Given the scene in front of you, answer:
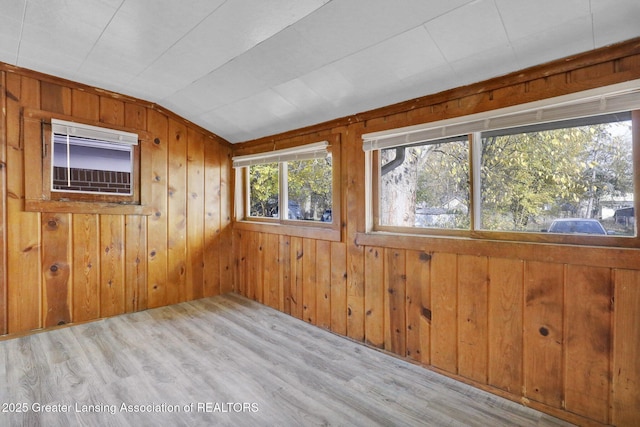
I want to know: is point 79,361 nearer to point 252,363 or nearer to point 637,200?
point 252,363

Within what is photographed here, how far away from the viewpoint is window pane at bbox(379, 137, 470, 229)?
6.84ft

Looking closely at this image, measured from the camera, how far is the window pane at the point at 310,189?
9.45 ft

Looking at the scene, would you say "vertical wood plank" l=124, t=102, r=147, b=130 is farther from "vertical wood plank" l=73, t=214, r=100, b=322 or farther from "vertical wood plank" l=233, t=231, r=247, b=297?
"vertical wood plank" l=233, t=231, r=247, b=297

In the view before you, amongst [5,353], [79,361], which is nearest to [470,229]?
[79,361]

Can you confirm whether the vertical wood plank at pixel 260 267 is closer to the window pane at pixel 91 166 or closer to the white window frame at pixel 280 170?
the white window frame at pixel 280 170

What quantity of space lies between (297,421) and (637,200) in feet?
6.48

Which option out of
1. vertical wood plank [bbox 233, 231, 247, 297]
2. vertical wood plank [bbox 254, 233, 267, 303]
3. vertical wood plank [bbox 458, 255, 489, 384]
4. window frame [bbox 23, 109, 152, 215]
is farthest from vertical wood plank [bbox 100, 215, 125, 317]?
vertical wood plank [bbox 458, 255, 489, 384]

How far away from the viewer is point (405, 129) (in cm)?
221

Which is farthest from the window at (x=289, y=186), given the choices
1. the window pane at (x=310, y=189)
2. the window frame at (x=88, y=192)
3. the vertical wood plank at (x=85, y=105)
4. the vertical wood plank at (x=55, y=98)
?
the vertical wood plank at (x=55, y=98)

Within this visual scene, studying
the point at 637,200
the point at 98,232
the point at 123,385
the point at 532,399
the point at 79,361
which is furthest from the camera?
the point at 98,232

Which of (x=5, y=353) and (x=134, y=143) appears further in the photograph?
(x=134, y=143)

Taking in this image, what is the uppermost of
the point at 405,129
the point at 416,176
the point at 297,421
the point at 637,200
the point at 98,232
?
the point at 405,129

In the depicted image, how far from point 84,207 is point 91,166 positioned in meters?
0.38

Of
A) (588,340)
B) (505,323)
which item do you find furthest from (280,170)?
(588,340)
